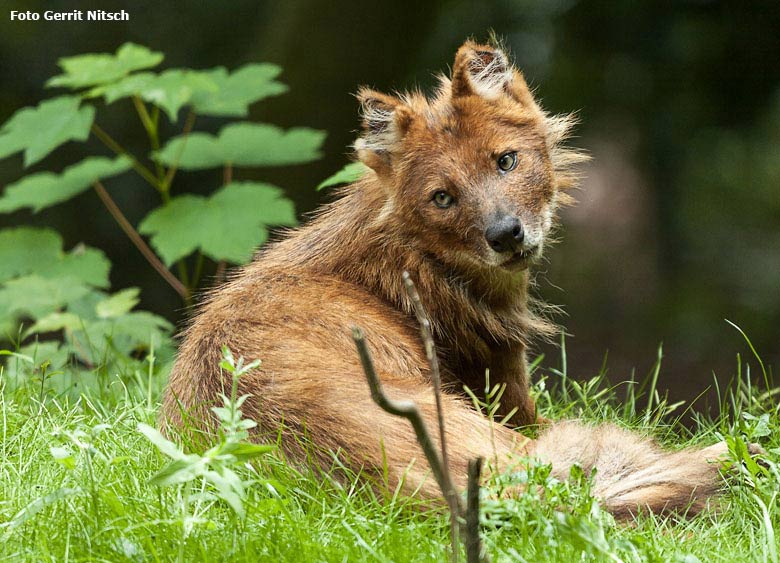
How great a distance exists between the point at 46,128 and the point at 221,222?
4.31ft

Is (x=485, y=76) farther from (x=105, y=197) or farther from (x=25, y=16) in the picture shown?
(x=25, y=16)

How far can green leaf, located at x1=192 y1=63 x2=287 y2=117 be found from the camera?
6914mm

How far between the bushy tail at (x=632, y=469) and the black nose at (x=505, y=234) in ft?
3.08

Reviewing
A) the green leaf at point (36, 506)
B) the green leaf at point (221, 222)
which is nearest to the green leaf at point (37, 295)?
the green leaf at point (221, 222)

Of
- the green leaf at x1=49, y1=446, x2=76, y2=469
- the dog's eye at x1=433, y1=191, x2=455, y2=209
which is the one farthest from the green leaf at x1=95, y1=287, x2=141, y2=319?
the green leaf at x1=49, y1=446, x2=76, y2=469

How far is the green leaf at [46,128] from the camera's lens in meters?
6.69

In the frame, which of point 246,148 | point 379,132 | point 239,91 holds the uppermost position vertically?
point 239,91

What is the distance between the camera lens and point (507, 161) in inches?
193

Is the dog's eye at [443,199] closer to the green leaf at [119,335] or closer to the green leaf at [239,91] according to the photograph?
the green leaf at [119,335]

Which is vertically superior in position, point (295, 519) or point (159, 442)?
point (159, 442)

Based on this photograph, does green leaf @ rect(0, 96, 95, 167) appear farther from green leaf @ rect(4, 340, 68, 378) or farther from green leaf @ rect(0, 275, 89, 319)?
green leaf @ rect(4, 340, 68, 378)

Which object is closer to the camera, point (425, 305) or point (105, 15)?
point (425, 305)

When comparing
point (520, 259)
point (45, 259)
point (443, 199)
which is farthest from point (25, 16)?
point (520, 259)

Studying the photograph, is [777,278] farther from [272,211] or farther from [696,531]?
[696,531]
